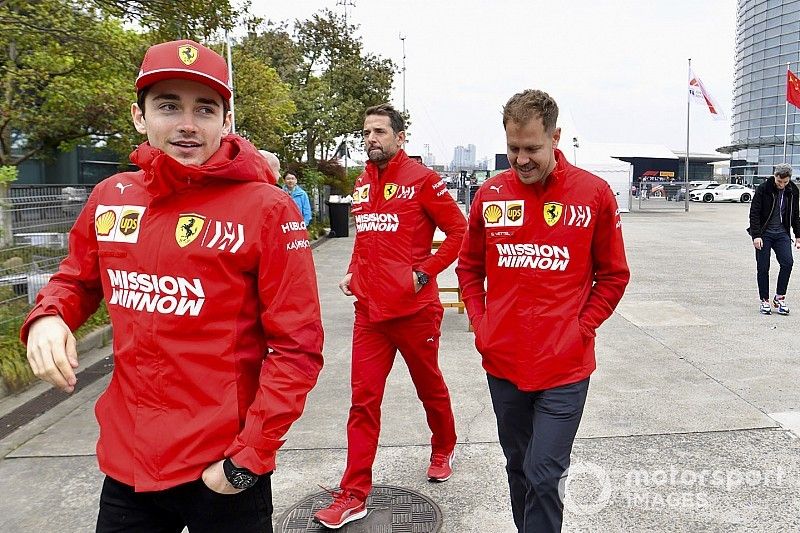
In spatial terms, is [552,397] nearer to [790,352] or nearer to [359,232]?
[359,232]

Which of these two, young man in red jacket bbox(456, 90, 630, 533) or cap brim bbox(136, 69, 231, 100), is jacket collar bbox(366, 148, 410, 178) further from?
cap brim bbox(136, 69, 231, 100)

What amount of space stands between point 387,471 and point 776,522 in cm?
210

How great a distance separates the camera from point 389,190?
12.0ft

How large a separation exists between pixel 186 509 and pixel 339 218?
1797 cm

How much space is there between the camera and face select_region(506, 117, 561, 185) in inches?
99.7

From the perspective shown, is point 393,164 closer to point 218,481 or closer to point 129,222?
point 129,222

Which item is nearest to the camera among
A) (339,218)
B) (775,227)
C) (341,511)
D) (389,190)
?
(341,511)

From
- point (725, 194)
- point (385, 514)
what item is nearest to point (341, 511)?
point (385, 514)

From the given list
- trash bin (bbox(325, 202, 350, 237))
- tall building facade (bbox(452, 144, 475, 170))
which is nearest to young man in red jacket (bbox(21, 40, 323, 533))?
trash bin (bbox(325, 202, 350, 237))

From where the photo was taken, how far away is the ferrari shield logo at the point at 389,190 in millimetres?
3650

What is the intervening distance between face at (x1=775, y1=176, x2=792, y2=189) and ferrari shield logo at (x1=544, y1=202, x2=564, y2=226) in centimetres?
669

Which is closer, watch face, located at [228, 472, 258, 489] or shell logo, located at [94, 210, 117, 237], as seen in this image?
watch face, located at [228, 472, 258, 489]

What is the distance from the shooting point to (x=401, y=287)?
11.5 ft

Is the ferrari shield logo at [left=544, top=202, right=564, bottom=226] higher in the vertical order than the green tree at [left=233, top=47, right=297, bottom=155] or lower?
lower
